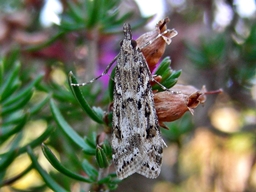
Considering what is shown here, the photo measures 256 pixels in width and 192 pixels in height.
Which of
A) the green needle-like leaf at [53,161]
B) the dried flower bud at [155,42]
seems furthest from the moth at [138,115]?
the green needle-like leaf at [53,161]

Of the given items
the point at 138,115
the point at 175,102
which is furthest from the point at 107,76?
the point at 175,102

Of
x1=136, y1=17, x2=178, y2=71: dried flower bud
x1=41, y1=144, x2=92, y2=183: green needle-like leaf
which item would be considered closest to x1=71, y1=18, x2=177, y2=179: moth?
x1=136, y1=17, x2=178, y2=71: dried flower bud

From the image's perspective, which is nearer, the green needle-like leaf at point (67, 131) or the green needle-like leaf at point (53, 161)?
the green needle-like leaf at point (53, 161)

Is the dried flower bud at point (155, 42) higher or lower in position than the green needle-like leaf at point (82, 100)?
higher

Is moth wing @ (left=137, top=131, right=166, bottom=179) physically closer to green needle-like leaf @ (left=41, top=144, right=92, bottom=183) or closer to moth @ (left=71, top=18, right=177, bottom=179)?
moth @ (left=71, top=18, right=177, bottom=179)

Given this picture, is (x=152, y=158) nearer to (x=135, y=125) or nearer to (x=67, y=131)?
(x=135, y=125)

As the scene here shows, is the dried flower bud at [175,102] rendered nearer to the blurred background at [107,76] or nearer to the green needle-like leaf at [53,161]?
the green needle-like leaf at [53,161]
